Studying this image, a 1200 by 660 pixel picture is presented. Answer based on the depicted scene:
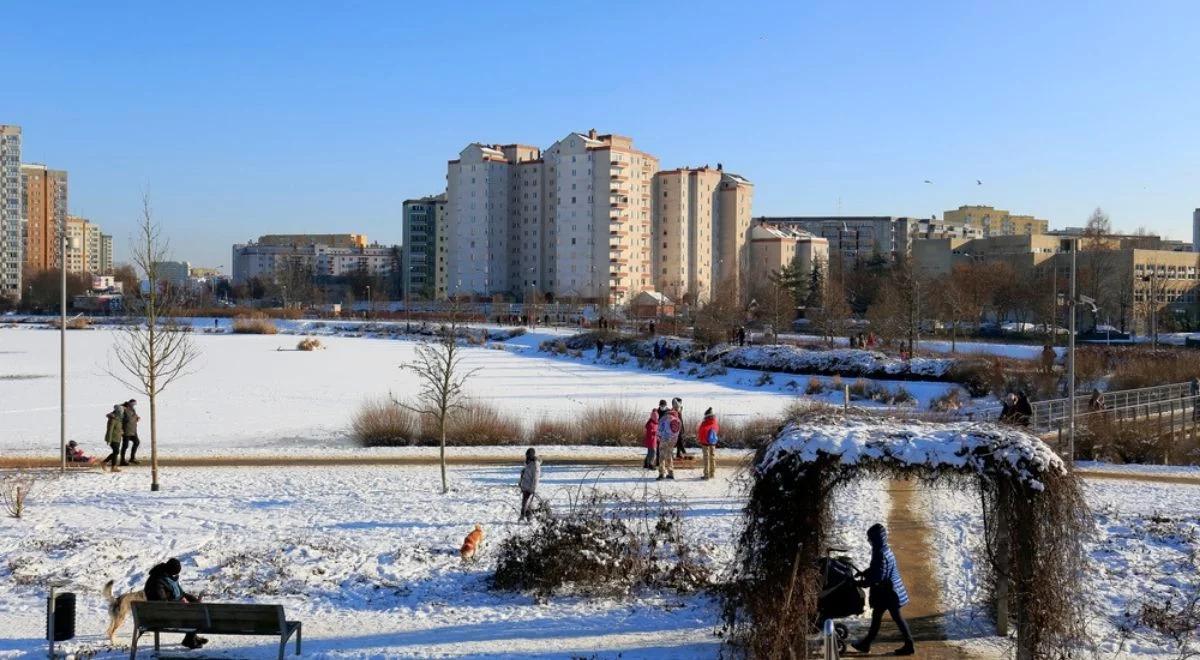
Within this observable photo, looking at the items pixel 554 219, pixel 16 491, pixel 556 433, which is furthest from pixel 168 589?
pixel 554 219

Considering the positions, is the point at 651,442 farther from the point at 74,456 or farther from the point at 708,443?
the point at 74,456

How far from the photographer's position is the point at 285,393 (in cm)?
4206

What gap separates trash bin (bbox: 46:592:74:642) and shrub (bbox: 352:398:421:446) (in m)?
17.1

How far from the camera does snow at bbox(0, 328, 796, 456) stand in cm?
2998

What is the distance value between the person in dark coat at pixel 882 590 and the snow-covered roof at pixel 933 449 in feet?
4.35

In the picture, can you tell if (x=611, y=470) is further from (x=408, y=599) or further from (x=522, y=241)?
(x=522, y=241)

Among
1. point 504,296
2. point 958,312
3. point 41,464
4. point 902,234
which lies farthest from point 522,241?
point 41,464

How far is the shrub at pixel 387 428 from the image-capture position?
94.3ft

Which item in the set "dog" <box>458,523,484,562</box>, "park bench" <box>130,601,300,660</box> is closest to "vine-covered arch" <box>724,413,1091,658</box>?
"park bench" <box>130,601,300,660</box>

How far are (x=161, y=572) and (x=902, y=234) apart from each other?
188 meters

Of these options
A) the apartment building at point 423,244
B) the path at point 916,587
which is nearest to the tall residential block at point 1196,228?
the apartment building at point 423,244

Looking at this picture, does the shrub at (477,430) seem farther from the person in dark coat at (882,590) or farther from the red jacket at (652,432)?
the person in dark coat at (882,590)

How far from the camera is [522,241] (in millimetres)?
147750

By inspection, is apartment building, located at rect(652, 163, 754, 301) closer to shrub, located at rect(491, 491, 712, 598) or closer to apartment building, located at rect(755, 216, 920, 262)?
apartment building, located at rect(755, 216, 920, 262)
